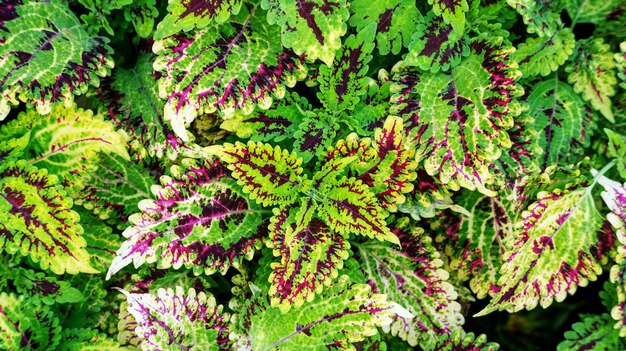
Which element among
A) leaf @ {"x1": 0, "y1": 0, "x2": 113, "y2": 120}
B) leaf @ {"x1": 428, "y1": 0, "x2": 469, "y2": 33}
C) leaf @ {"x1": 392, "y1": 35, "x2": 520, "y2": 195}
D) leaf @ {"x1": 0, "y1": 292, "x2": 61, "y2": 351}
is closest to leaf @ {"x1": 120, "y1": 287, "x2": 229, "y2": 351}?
leaf @ {"x1": 0, "y1": 292, "x2": 61, "y2": 351}

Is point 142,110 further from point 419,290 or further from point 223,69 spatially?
point 419,290

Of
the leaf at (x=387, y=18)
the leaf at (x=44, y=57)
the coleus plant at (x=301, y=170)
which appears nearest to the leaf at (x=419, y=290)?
the coleus plant at (x=301, y=170)

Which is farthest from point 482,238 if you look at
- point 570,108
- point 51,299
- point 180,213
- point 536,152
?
point 51,299


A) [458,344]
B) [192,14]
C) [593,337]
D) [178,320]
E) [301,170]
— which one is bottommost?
[593,337]

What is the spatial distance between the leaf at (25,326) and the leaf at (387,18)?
3.22ft

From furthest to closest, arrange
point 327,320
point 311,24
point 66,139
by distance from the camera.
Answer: point 66,139, point 327,320, point 311,24

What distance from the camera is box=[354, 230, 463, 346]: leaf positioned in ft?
4.59

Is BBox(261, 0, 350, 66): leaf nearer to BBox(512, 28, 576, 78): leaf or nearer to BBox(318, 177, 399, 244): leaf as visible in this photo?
BBox(318, 177, 399, 244): leaf

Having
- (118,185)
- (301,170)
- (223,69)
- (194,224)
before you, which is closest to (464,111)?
(301,170)

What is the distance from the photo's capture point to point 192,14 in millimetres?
1190

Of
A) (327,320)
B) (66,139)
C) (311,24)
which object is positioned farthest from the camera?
(66,139)

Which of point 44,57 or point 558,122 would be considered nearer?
point 44,57

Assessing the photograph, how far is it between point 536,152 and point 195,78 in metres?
0.77

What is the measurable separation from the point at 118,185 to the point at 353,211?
2.00 ft
